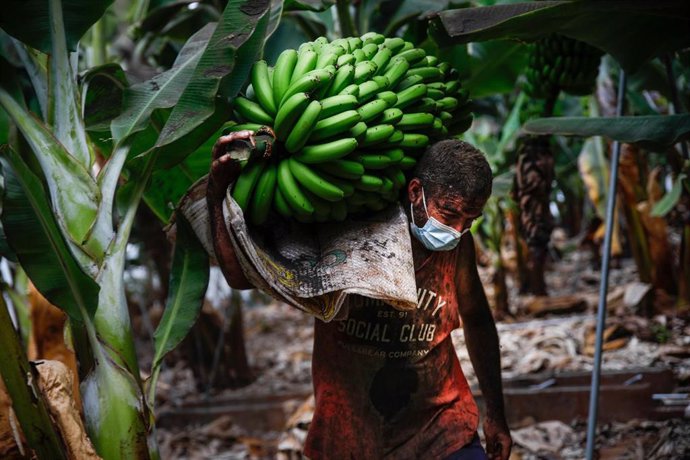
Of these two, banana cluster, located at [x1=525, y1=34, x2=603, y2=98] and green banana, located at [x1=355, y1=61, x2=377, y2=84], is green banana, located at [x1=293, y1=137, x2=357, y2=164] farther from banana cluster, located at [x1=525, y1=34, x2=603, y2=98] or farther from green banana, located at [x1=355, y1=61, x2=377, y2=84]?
banana cluster, located at [x1=525, y1=34, x2=603, y2=98]

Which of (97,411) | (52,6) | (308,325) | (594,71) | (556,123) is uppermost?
(52,6)

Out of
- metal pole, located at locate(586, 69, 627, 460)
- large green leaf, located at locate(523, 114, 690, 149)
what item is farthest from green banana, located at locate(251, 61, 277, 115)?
metal pole, located at locate(586, 69, 627, 460)

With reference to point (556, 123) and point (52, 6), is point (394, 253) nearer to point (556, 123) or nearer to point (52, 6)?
point (556, 123)

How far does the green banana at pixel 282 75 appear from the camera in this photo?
66.4 inches

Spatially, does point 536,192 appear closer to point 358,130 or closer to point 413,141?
point 413,141

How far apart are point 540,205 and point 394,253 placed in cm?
107

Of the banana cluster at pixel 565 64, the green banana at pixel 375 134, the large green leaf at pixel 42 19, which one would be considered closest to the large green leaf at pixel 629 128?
the banana cluster at pixel 565 64

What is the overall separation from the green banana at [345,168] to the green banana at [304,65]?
0.23 metres

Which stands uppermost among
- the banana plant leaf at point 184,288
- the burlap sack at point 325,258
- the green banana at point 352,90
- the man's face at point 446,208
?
the green banana at point 352,90

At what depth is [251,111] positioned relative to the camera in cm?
171

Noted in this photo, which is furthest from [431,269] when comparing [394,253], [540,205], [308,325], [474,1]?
[308,325]

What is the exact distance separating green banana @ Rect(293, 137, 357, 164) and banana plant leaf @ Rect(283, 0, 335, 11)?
2.62 feet

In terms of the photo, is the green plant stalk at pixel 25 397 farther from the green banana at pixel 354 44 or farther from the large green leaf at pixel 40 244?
the green banana at pixel 354 44

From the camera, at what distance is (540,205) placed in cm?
258
